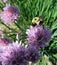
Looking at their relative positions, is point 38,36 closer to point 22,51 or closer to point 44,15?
point 22,51

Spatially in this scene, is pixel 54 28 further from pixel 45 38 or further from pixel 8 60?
pixel 8 60

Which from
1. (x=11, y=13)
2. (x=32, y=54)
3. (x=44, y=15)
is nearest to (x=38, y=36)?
(x=32, y=54)

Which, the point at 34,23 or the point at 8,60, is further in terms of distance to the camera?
the point at 34,23

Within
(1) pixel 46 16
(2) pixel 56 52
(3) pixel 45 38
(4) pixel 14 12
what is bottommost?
(3) pixel 45 38

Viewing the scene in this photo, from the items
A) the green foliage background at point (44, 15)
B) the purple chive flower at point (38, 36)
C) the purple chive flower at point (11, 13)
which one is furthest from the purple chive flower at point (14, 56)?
the green foliage background at point (44, 15)

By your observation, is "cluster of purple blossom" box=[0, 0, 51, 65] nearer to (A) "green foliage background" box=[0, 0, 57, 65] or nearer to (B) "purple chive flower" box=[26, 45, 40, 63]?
(B) "purple chive flower" box=[26, 45, 40, 63]

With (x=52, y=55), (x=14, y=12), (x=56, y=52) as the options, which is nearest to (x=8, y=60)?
(x=14, y=12)

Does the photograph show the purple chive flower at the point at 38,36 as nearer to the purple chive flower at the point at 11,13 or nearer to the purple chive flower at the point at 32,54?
the purple chive flower at the point at 32,54

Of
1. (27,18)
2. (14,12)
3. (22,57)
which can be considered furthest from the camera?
(27,18)
